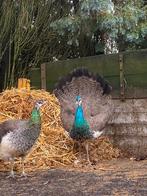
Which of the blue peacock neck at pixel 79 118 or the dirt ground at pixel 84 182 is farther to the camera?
the blue peacock neck at pixel 79 118

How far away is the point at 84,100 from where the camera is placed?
7895mm

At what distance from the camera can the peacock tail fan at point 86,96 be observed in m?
7.64

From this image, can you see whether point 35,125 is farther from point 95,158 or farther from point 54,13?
point 54,13

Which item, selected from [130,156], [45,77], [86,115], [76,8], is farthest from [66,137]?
[76,8]

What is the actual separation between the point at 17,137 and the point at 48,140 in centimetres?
119

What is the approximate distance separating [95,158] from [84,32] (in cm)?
234

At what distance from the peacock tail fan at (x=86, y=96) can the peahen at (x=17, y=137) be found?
1188 millimetres

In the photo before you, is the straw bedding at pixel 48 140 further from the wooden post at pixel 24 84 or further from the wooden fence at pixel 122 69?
the wooden fence at pixel 122 69

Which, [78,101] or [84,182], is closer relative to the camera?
[84,182]

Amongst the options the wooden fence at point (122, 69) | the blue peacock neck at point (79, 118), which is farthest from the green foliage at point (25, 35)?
the blue peacock neck at point (79, 118)

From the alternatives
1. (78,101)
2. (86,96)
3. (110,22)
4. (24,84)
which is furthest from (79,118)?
(24,84)

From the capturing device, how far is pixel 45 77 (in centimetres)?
886

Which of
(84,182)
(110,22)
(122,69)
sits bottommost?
(84,182)

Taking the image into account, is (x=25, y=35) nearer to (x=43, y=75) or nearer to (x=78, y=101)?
(x=43, y=75)
